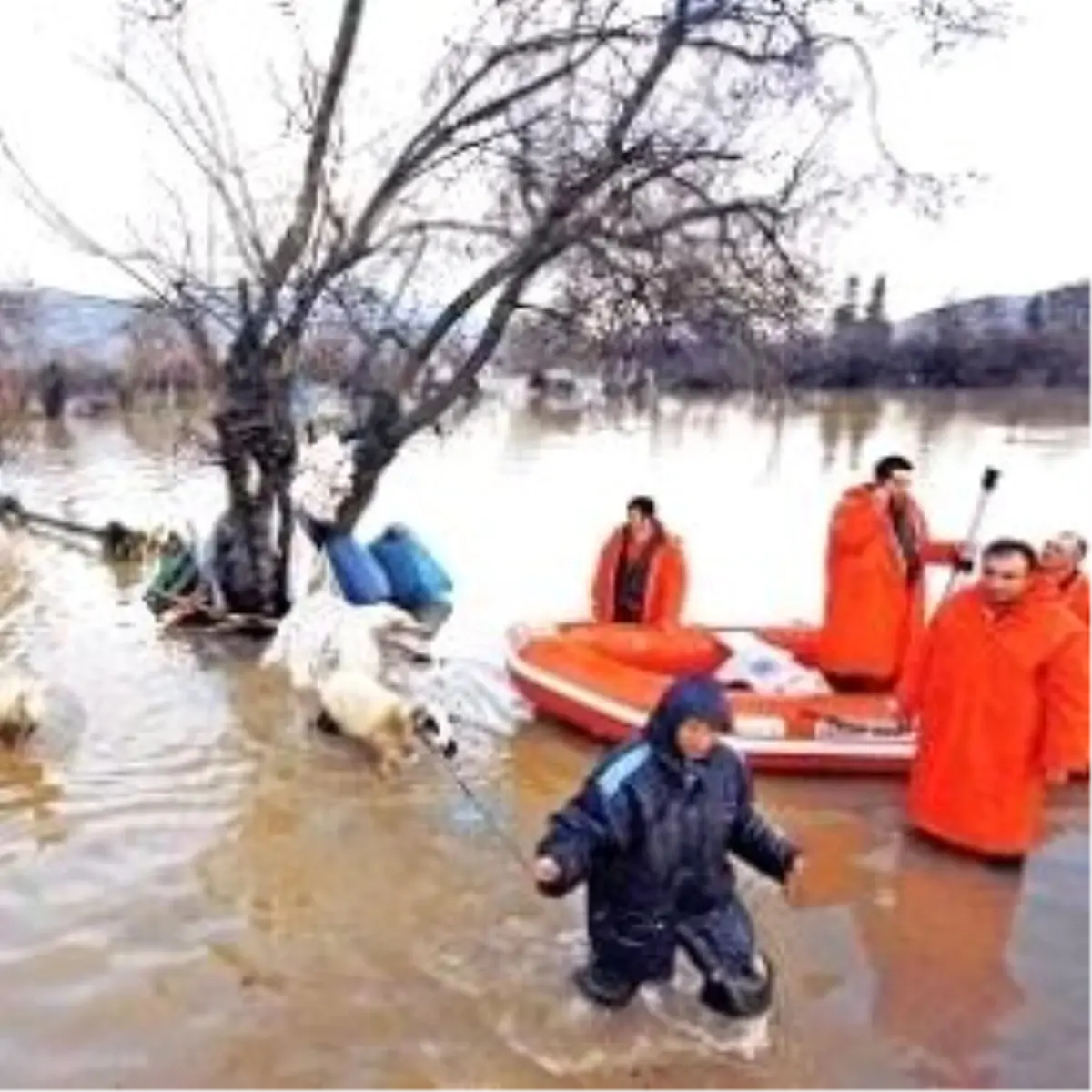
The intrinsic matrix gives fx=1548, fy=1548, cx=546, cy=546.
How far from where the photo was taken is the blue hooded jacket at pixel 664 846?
15.3ft

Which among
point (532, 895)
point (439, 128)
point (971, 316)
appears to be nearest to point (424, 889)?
point (532, 895)

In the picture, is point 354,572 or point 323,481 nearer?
point 354,572

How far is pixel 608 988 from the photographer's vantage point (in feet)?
16.2

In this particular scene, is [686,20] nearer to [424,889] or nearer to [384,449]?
[384,449]

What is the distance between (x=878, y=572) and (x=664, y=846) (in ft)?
13.6

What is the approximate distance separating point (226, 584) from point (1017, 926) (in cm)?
656

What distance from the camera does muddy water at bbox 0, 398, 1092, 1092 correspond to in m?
4.82

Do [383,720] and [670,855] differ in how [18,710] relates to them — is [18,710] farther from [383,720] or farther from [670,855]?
[670,855]

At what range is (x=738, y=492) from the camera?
2308cm

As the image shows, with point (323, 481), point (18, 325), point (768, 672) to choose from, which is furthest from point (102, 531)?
point (18, 325)

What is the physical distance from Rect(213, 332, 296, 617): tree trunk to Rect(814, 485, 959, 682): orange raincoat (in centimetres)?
394

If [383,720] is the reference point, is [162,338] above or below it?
above

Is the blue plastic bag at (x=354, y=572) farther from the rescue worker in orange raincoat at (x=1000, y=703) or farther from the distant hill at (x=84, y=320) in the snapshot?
the rescue worker in orange raincoat at (x=1000, y=703)

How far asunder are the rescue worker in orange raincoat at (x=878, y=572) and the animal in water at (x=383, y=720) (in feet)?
7.83
